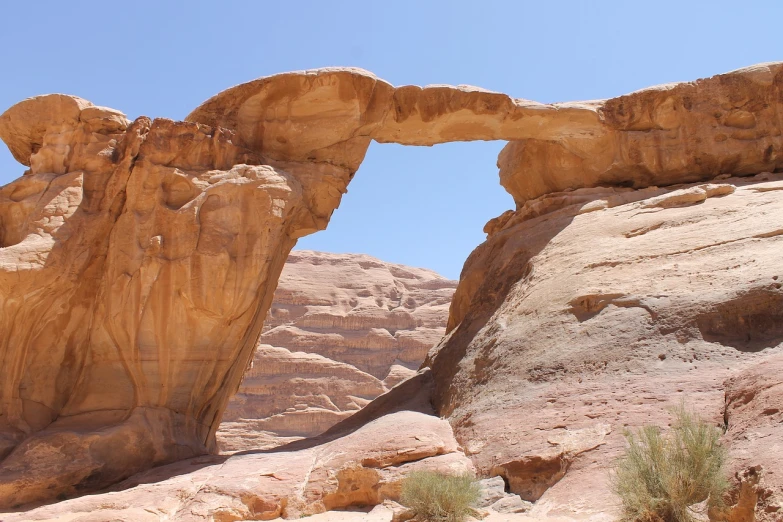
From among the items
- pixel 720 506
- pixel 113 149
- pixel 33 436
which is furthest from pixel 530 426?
pixel 113 149

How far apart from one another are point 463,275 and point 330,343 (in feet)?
78.8

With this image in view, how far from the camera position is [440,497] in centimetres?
693

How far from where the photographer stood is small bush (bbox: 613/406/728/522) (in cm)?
580

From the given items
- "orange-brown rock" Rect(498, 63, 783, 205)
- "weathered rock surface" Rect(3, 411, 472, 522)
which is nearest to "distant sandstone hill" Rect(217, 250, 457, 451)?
"orange-brown rock" Rect(498, 63, 783, 205)

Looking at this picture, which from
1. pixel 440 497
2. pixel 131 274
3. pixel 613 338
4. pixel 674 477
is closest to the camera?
pixel 674 477

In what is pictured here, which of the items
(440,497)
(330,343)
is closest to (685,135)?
(440,497)

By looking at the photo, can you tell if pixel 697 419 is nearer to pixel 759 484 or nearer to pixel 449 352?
pixel 759 484

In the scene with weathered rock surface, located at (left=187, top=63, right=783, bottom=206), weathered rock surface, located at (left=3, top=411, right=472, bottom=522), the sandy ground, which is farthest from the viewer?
weathered rock surface, located at (left=187, top=63, right=783, bottom=206)

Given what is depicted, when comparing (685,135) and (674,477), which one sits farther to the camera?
(685,135)

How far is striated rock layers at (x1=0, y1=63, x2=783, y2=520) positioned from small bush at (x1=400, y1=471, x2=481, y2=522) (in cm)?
70

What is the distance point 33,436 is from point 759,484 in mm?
8457

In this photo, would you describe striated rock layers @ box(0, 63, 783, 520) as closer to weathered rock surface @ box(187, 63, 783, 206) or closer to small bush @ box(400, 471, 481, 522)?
weathered rock surface @ box(187, 63, 783, 206)

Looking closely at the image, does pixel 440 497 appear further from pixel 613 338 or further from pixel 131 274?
pixel 131 274

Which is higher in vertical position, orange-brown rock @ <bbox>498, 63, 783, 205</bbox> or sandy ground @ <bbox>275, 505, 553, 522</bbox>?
orange-brown rock @ <bbox>498, 63, 783, 205</bbox>
